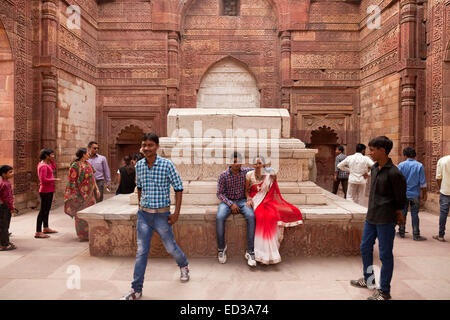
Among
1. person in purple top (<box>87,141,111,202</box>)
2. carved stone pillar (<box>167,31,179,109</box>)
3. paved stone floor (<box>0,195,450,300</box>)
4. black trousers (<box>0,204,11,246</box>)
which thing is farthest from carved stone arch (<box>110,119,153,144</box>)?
paved stone floor (<box>0,195,450,300</box>)

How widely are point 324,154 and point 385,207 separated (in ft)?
27.2

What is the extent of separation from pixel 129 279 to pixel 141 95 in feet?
25.9

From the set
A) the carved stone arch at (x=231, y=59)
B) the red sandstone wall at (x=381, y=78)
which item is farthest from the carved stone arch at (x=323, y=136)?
the carved stone arch at (x=231, y=59)

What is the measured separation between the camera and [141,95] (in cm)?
991

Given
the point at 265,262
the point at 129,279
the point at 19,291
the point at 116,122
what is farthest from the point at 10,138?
the point at 265,262

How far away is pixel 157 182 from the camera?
2.66 m

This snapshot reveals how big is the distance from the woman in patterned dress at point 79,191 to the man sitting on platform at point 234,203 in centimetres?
225

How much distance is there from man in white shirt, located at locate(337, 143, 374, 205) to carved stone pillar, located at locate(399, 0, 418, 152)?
2.84m

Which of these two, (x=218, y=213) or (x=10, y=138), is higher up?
(x=10, y=138)

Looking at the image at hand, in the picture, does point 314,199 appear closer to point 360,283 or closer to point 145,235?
point 360,283

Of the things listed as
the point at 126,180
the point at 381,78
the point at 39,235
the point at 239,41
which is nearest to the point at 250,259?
the point at 126,180

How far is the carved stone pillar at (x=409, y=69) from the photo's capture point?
7.21m

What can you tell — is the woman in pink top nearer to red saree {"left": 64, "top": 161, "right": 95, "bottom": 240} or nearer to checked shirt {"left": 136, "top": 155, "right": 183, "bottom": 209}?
red saree {"left": 64, "top": 161, "right": 95, "bottom": 240}

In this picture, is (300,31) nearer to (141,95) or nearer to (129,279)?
(141,95)
